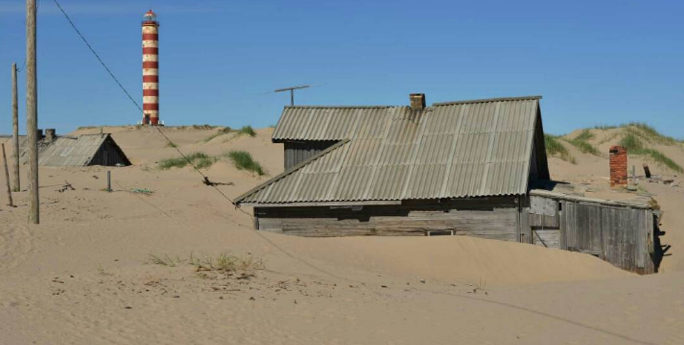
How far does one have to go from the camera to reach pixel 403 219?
22.5m

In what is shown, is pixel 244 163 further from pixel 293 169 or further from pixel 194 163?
pixel 293 169

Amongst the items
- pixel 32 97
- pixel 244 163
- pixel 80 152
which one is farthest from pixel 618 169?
pixel 80 152

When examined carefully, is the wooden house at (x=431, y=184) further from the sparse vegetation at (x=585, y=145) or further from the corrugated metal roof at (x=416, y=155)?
the sparse vegetation at (x=585, y=145)

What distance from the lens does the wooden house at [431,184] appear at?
21.0 meters

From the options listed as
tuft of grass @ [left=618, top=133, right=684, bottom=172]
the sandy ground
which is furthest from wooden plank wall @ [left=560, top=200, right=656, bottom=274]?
tuft of grass @ [left=618, top=133, right=684, bottom=172]

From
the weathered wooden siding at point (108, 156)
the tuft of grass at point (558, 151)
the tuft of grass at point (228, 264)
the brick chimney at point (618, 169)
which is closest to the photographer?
Result: the tuft of grass at point (228, 264)

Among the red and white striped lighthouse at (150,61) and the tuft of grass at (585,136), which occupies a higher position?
the red and white striped lighthouse at (150,61)

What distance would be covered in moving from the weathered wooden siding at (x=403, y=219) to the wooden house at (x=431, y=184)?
0.09ft

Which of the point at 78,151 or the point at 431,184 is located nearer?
the point at 431,184

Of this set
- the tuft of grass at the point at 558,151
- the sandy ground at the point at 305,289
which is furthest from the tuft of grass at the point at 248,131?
the sandy ground at the point at 305,289

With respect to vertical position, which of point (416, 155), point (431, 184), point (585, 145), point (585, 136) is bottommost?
point (431, 184)

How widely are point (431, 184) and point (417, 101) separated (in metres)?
4.02

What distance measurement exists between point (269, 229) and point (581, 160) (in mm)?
27038

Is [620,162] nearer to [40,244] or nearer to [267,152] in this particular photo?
[40,244]
